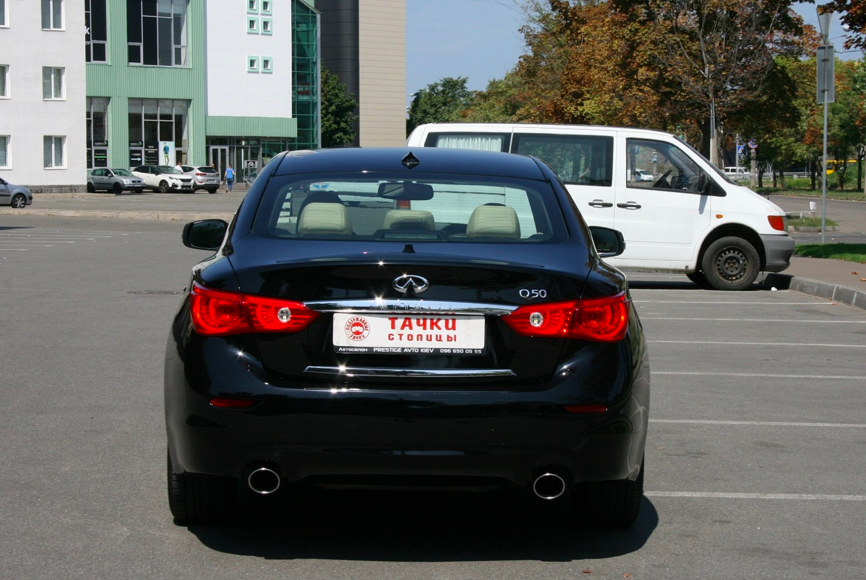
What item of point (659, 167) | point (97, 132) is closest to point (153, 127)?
point (97, 132)

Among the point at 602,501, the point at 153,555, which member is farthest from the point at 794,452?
the point at 153,555

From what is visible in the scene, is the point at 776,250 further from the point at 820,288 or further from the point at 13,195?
the point at 13,195

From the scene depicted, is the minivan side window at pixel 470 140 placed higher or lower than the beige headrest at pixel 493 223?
higher

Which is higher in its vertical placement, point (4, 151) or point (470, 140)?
point (4, 151)

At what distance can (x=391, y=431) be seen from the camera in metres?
4.05

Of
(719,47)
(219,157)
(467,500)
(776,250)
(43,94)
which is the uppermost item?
(43,94)

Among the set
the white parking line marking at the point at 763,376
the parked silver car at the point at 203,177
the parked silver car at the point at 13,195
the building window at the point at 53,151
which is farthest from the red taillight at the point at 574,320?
the building window at the point at 53,151

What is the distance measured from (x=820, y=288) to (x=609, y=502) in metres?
11.2

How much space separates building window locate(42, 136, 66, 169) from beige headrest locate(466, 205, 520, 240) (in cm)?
6407

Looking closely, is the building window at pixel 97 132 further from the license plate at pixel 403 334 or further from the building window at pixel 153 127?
the license plate at pixel 403 334

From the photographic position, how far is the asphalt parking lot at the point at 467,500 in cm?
439

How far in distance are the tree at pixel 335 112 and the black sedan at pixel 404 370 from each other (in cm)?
12412

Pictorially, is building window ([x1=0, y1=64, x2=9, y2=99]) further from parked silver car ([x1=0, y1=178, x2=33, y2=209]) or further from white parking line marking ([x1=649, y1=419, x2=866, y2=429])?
white parking line marking ([x1=649, y1=419, x2=866, y2=429])

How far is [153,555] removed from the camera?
4422mm
